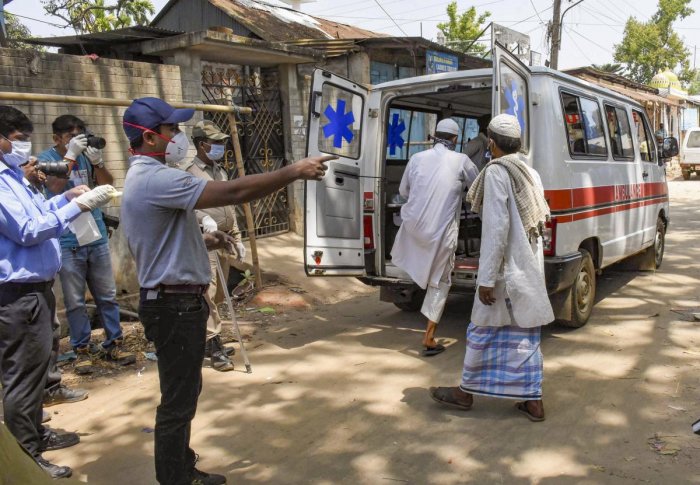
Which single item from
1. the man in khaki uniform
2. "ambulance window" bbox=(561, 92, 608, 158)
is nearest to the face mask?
the man in khaki uniform

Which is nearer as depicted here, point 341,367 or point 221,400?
point 221,400

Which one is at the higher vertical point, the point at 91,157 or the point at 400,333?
the point at 91,157

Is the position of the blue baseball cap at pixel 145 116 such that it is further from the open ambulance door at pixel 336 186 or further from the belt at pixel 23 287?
the open ambulance door at pixel 336 186

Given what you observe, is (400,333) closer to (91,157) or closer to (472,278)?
(472,278)

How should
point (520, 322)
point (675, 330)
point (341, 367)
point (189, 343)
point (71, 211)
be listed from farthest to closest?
1. point (675, 330)
2. point (341, 367)
3. point (520, 322)
4. point (71, 211)
5. point (189, 343)

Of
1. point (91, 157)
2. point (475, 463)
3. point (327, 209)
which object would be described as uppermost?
point (91, 157)

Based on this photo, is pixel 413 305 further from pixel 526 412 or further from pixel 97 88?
pixel 97 88

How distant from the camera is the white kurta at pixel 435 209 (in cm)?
491

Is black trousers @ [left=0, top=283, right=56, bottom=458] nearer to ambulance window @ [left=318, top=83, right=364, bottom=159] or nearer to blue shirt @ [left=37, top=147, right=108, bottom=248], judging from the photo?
blue shirt @ [left=37, top=147, right=108, bottom=248]

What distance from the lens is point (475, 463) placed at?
10.7 feet

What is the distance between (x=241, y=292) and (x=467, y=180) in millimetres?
3020

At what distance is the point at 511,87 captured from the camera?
15.1 feet

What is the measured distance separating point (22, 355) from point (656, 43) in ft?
142

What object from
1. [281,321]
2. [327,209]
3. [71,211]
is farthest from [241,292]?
[71,211]
